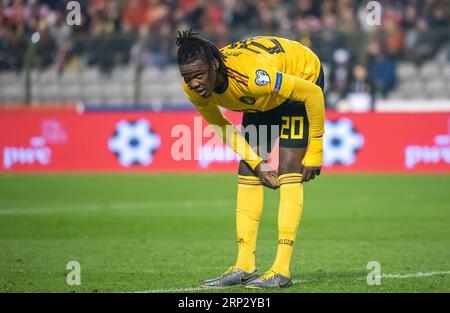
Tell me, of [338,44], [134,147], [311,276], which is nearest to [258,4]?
[338,44]

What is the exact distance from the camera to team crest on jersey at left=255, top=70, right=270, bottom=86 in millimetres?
7559

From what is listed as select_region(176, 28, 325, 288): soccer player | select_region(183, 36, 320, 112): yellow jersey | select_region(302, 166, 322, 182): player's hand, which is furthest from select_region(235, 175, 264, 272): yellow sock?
select_region(183, 36, 320, 112): yellow jersey

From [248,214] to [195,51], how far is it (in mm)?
1582

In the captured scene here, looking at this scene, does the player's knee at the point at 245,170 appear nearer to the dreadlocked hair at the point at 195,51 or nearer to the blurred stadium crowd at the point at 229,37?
the dreadlocked hair at the point at 195,51

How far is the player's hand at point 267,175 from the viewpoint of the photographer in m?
8.09

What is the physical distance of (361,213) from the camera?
14.1 meters

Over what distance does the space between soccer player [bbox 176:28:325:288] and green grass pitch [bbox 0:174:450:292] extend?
0.50 m

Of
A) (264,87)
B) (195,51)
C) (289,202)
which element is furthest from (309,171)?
(195,51)

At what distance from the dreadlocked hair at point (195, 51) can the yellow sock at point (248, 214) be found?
3.79 feet

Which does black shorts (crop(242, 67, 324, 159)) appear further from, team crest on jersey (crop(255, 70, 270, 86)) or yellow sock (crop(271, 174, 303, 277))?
team crest on jersey (crop(255, 70, 270, 86))

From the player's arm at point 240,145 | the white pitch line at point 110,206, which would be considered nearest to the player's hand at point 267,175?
the player's arm at point 240,145

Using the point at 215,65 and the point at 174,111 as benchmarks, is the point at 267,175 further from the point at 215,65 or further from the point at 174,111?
the point at 174,111

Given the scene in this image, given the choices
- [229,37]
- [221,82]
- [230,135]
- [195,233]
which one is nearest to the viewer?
[221,82]

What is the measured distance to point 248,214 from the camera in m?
8.34
